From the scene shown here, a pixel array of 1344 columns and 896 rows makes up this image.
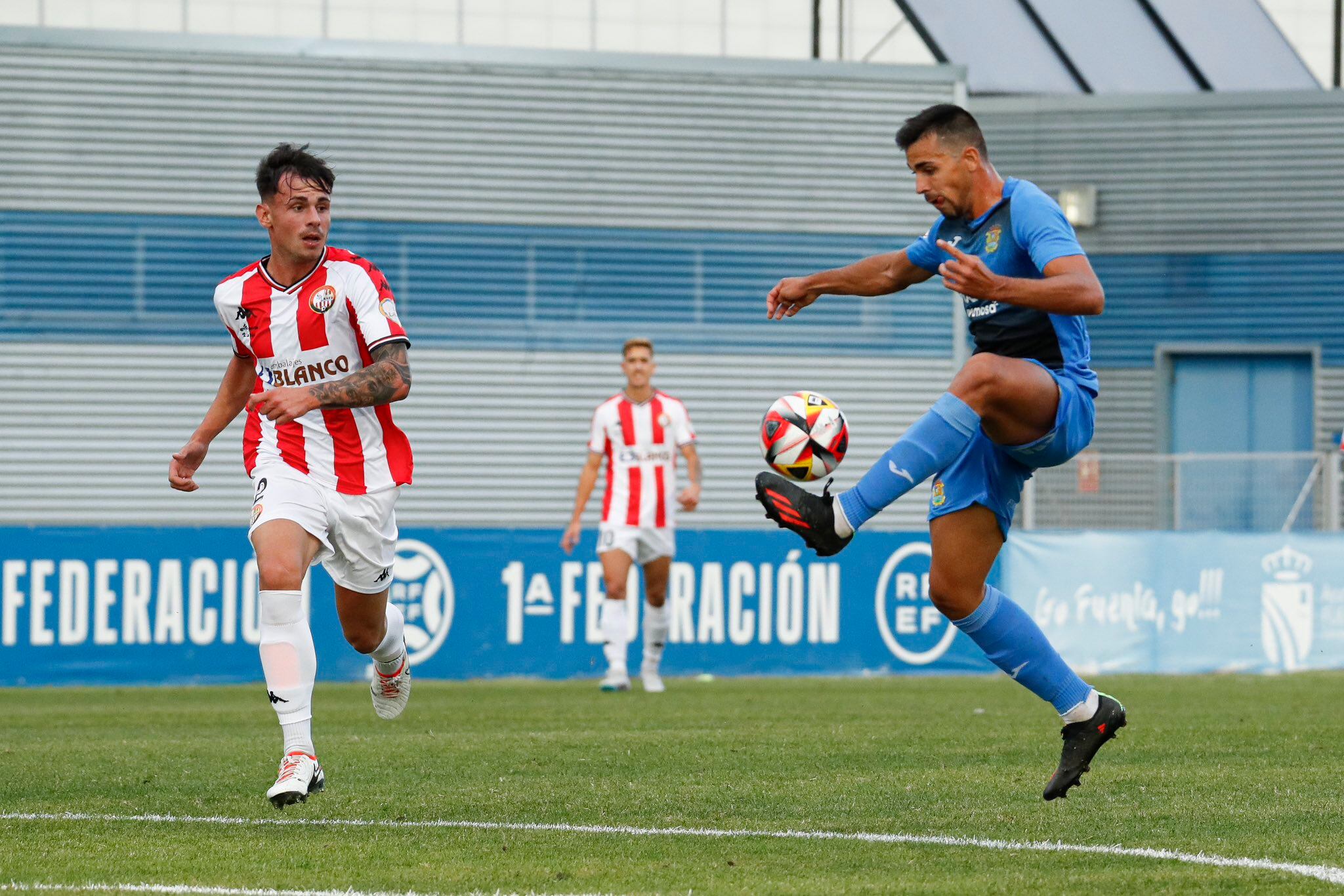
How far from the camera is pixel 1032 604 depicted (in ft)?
50.9

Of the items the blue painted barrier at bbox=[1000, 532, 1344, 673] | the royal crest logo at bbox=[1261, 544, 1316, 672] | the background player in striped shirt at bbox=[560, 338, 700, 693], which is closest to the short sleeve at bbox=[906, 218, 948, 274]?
the background player in striped shirt at bbox=[560, 338, 700, 693]

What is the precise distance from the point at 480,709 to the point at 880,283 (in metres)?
5.60

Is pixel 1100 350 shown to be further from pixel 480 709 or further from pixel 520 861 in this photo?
pixel 520 861

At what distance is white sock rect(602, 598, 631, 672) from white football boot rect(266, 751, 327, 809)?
7.65 meters

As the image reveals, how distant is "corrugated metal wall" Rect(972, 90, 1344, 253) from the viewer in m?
23.2

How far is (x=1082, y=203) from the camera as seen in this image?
23.7 m

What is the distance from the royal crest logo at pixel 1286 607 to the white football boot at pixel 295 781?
11.8 m

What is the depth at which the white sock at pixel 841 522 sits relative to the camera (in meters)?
5.22

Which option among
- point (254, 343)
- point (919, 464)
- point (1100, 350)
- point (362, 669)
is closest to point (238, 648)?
point (362, 669)

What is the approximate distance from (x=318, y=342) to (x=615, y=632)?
7.42 m

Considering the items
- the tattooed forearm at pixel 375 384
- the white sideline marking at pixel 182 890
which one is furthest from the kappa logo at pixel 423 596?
the white sideline marking at pixel 182 890

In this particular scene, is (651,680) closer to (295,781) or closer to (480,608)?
(480,608)

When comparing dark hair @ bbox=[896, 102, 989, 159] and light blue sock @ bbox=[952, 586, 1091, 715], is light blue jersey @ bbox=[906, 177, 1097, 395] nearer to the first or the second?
dark hair @ bbox=[896, 102, 989, 159]

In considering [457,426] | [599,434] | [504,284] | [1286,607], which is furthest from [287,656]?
[504,284]
